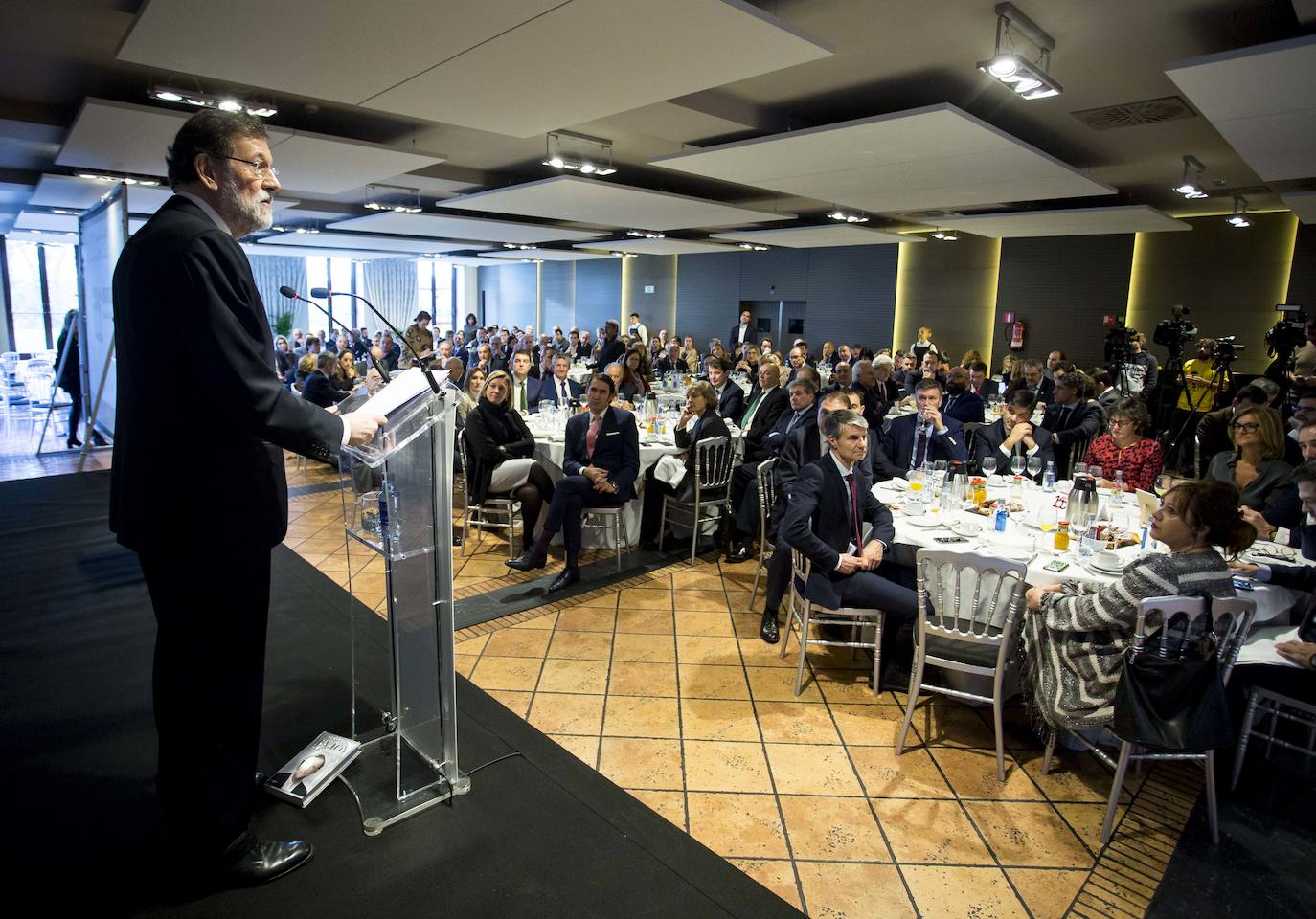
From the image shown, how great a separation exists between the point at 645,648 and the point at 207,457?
256 cm

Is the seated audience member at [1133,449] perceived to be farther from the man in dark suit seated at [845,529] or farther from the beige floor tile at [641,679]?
the beige floor tile at [641,679]

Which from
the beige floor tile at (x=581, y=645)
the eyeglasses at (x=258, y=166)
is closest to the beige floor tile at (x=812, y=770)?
the beige floor tile at (x=581, y=645)

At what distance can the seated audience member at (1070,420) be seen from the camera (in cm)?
631

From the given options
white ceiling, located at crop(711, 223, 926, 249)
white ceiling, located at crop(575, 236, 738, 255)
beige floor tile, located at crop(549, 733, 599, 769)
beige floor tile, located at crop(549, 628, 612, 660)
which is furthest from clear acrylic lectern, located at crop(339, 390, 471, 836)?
white ceiling, located at crop(575, 236, 738, 255)

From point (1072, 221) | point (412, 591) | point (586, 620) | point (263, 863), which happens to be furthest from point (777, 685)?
point (1072, 221)

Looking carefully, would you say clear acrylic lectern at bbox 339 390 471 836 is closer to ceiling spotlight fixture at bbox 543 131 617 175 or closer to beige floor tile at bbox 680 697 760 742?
beige floor tile at bbox 680 697 760 742

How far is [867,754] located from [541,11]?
11.8 ft

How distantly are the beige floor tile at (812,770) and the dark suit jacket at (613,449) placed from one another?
93.4 inches

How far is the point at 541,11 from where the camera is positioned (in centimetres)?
340

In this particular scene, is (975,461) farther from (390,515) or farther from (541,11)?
(390,515)

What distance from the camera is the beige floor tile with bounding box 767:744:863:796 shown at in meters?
2.78

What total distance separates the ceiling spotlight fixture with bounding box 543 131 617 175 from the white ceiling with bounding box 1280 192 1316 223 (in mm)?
7082

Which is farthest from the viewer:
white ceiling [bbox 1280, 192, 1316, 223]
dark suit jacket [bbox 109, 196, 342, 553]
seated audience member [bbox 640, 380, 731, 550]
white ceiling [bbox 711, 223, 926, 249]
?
white ceiling [bbox 711, 223, 926, 249]

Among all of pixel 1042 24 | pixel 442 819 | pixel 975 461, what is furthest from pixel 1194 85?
pixel 442 819
